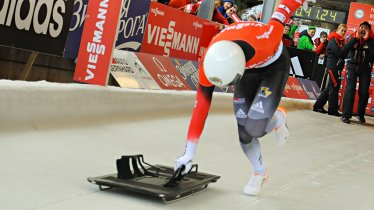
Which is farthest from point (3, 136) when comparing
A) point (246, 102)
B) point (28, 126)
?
point (246, 102)

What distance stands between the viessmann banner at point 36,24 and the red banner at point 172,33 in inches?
67.6

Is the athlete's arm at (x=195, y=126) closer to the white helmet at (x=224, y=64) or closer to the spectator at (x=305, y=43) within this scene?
the white helmet at (x=224, y=64)

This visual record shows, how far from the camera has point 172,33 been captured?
900 centimetres

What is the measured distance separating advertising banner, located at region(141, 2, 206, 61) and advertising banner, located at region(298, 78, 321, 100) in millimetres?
4167

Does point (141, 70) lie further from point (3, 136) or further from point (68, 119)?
point (3, 136)

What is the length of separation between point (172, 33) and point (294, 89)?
452cm

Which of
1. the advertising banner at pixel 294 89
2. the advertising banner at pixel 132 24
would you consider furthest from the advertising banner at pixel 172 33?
the advertising banner at pixel 294 89

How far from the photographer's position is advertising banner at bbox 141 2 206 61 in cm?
841

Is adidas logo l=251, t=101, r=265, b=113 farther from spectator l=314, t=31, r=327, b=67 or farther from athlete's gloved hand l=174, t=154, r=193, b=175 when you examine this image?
spectator l=314, t=31, r=327, b=67

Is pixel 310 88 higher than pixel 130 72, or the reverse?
pixel 130 72

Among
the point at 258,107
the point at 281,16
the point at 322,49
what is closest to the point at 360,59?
the point at 322,49

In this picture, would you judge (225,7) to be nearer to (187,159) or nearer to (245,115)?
(245,115)

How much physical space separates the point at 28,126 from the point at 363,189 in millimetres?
2624

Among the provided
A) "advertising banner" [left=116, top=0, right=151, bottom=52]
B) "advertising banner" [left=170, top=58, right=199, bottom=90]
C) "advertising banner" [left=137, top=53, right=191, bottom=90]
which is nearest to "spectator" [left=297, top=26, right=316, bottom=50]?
"advertising banner" [left=170, top=58, right=199, bottom=90]
